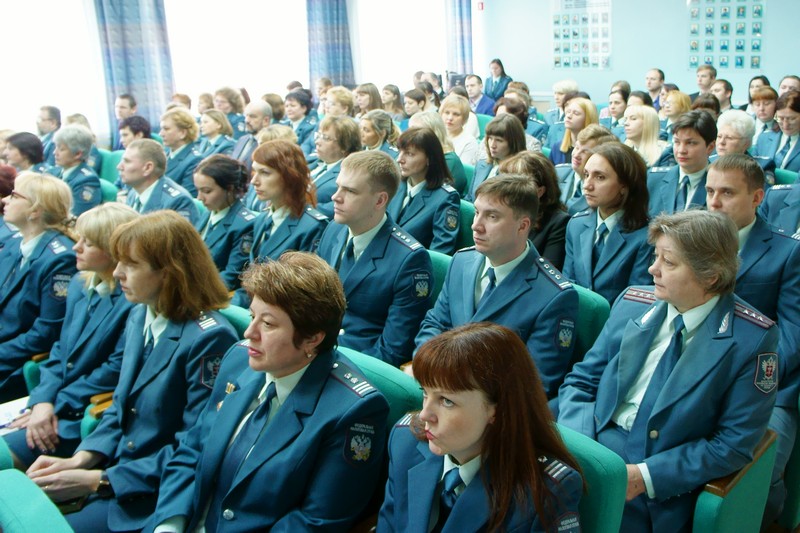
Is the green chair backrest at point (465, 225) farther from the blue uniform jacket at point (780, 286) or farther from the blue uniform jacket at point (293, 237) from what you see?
the blue uniform jacket at point (780, 286)

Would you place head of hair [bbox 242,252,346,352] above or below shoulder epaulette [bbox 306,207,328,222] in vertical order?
above

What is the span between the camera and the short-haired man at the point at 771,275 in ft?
8.34

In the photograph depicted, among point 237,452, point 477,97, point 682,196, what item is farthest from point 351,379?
point 477,97

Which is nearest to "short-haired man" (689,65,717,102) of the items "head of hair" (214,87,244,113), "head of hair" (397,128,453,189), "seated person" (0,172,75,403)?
"head of hair" (214,87,244,113)

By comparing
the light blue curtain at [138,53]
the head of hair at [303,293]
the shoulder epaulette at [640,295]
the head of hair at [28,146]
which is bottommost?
the shoulder epaulette at [640,295]

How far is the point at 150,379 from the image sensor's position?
7.58 feet

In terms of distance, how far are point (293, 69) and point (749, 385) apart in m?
9.37

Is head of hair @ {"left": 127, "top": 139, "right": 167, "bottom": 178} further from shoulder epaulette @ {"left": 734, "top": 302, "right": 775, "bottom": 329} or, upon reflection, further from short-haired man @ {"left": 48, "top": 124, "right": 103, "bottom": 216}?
shoulder epaulette @ {"left": 734, "top": 302, "right": 775, "bottom": 329}

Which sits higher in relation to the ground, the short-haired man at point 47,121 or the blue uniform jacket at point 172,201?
the short-haired man at point 47,121

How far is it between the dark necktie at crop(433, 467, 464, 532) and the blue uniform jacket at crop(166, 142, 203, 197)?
477cm

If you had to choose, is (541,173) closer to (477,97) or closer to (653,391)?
(653,391)

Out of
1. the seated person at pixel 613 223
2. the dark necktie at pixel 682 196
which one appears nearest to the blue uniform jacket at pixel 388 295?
the seated person at pixel 613 223

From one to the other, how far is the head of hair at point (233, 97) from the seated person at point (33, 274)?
14.9 feet

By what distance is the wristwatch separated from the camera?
2218 mm
